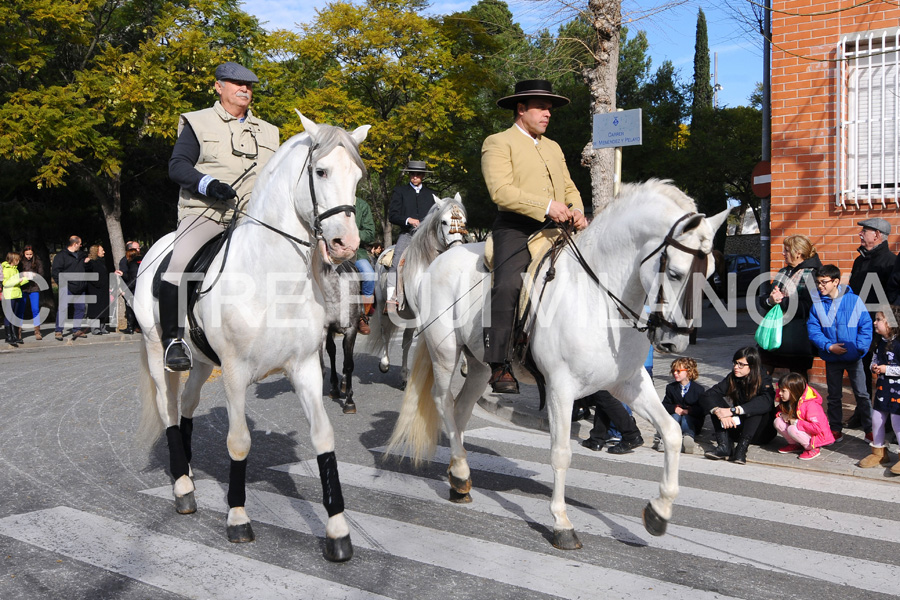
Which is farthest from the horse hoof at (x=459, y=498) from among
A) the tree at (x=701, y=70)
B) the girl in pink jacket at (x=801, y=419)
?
the tree at (x=701, y=70)

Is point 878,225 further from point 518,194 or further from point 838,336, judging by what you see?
point 518,194

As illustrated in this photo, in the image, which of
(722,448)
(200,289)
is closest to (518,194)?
(200,289)

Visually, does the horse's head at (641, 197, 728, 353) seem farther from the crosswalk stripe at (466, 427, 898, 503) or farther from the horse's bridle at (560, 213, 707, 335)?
the crosswalk stripe at (466, 427, 898, 503)

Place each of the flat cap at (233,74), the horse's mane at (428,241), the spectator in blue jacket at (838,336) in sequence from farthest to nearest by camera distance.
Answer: the horse's mane at (428,241) < the spectator in blue jacket at (838,336) < the flat cap at (233,74)

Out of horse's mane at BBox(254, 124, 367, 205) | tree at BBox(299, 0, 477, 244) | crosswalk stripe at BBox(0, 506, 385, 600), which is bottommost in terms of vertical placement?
crosswalk stripe at BBox(0, 506, 385, 600)

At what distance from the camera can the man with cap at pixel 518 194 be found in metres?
5.50

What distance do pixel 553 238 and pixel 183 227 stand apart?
8.80ft

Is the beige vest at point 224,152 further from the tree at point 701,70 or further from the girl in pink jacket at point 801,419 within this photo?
the tree at point 701,70

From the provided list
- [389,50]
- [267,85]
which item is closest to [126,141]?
[267,85]

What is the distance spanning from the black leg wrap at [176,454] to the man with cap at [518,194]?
2.35m

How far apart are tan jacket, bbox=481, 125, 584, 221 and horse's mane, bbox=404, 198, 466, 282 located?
335 cm

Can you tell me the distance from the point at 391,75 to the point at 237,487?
2329cm

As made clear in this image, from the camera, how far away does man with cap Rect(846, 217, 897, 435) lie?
28.1 ft

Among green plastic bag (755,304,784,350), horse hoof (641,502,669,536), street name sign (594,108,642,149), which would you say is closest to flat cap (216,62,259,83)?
horse hoof (641,502,669,536)
